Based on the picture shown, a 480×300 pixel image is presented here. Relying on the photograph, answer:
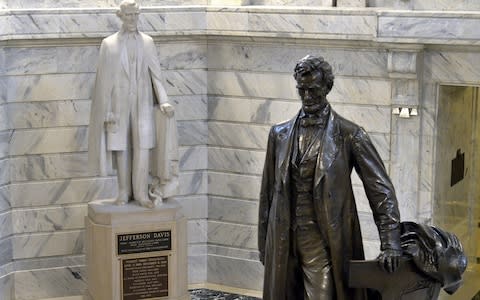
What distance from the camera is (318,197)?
20.9 ft

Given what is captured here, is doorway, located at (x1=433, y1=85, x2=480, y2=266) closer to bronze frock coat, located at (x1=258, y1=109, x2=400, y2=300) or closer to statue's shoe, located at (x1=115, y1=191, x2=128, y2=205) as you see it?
statue's shoe, located at (x1=115, y1=191, x2=128, y2=205)

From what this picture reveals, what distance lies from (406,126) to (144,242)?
2690 millimetres

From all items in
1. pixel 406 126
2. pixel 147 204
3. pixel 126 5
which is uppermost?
pixel 126 5

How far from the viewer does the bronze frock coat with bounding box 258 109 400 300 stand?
636 cm

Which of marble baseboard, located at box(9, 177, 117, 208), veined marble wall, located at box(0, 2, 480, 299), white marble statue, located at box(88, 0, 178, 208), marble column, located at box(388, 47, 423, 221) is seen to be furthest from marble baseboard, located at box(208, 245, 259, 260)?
marble column, located at box(388, 47, 423, 221)

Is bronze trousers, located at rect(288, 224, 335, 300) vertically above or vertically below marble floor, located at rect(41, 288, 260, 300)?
above

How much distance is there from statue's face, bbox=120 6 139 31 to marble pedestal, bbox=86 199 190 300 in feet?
5.46

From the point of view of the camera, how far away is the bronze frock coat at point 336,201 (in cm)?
636

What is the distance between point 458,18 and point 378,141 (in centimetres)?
145

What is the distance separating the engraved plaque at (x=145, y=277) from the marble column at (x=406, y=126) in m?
2.35

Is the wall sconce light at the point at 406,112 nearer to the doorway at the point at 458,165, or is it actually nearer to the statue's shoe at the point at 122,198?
the doorway at the point at 458,165

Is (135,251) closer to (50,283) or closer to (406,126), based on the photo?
(50,283)

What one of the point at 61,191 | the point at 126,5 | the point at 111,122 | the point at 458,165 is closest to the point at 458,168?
the point at 458,165

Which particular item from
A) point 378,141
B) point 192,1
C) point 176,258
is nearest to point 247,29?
point 192,1
